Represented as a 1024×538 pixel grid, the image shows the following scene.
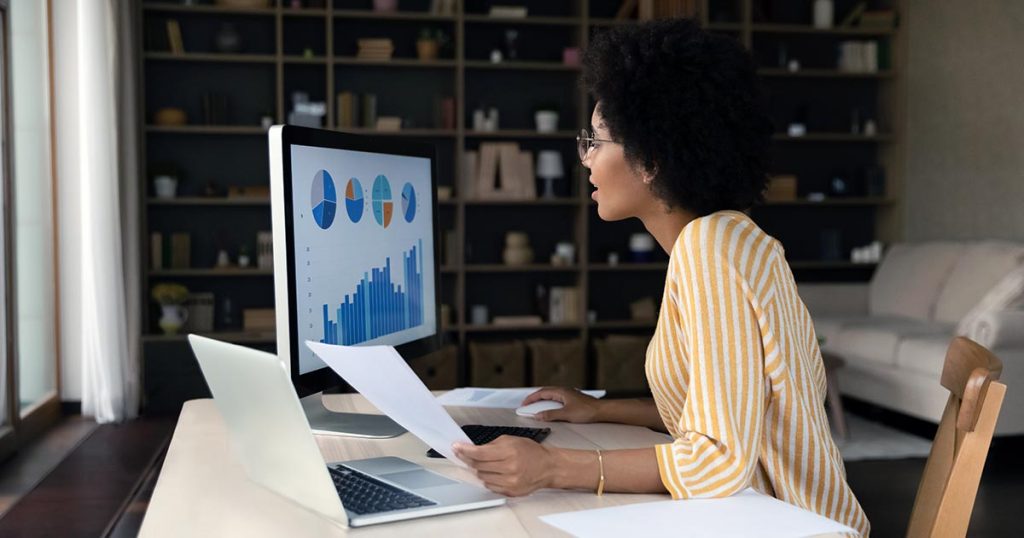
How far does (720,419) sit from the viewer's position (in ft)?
4.11

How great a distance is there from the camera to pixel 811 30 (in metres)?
6.57

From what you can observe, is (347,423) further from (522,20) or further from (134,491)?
(522,20)

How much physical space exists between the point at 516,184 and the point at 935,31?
9.07ft

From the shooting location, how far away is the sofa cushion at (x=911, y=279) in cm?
590

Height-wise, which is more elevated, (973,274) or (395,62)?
(395,62)

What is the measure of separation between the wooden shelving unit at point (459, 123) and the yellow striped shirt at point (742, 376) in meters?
4.64

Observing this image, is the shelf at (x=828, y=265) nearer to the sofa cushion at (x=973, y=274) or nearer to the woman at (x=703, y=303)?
the sofa cushion at (x=973, y=274)

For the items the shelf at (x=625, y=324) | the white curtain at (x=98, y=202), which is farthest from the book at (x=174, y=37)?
the shelf at (x=625, y=324)

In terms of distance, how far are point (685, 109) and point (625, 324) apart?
505 cm

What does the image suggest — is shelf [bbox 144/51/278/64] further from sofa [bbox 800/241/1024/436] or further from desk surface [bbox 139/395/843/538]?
desk surface [bbox 139/395/843/538]

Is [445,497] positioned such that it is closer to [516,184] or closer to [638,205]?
[638,205]

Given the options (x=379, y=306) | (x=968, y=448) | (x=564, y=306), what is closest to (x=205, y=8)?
(x=564, y=306)

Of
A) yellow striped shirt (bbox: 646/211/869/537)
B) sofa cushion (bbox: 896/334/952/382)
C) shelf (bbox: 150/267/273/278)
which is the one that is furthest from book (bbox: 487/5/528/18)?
yellow striped shirt (bbox: 646/211/869/537)

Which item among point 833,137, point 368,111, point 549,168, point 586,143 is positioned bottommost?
point 586,143
